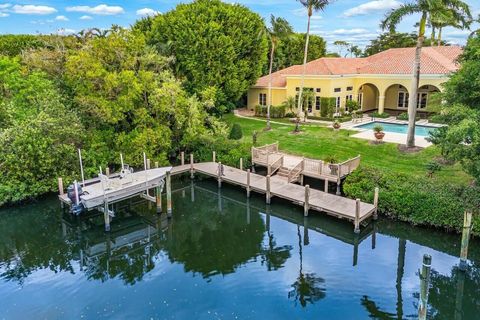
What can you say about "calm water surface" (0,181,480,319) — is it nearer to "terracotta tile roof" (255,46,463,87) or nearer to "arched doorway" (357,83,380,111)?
"terracotta tile roof" (255,46,463,87)

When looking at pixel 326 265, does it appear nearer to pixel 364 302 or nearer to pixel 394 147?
pixel 364 302

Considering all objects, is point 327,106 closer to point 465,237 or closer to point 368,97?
point 368,97

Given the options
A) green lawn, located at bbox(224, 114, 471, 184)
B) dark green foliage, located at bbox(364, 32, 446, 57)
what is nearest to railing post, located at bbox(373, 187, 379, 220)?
green lawn, located at bbox(224, 114, 471, 184)

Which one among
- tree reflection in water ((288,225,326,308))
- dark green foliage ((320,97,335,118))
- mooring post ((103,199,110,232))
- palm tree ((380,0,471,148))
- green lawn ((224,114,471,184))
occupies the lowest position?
tree reflection in water ((288,225,326,308))

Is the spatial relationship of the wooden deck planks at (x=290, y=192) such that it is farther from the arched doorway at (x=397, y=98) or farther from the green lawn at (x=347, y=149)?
the arched doorway at (x=397, y=98)

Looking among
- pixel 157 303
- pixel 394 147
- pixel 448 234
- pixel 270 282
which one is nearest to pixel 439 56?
pixel 394 147
